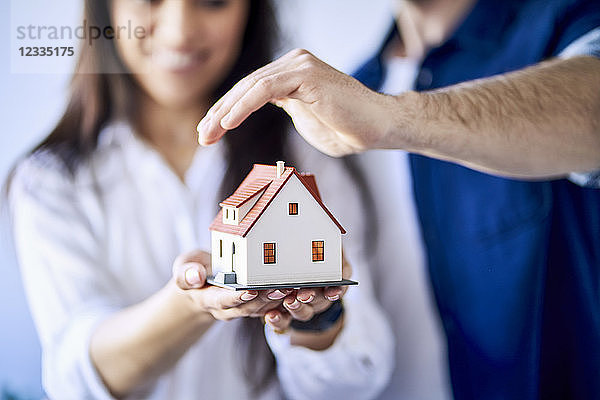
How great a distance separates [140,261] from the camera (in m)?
2.14

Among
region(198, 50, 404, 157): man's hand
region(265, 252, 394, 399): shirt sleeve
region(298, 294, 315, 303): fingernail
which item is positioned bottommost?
region(265, 252, 394, 399): shirt sleeve

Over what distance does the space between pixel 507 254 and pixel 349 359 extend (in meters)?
0.59

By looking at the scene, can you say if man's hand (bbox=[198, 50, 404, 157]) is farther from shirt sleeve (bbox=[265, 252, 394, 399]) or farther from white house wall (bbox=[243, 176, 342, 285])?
shirt sleeve (bbox=[265, 252, 394, 399])

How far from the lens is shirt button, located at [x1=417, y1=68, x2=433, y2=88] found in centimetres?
228

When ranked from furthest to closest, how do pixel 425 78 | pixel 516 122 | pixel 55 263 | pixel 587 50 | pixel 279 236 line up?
pixel 425 78 < pixel 55 263 < pixel 587 50 < pixel 516 122 < pixel 279 236

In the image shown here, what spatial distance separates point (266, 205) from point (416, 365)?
1.15 metres

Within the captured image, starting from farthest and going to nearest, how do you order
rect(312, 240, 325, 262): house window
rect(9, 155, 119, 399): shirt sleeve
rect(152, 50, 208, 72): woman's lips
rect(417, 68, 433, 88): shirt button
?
rect(417, 68, 433, 88): shirt button, rect(152, 50, 208, 72): woman's lips, rect(9, 155, 119, 399): shirt sleeve, rect(312, 240, 325, 262): house window

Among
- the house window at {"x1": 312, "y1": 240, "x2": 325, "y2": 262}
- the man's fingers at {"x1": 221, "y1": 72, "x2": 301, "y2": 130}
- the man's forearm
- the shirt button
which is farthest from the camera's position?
the shirt button

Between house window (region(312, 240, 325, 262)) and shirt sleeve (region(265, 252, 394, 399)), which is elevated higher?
house window (region(312, 240, 325, 262))

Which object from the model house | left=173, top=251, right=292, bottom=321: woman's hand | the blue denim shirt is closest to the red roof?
the model house

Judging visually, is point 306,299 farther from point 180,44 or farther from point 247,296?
point 180,44

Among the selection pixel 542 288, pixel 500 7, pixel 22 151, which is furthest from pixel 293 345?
pixel 500 7

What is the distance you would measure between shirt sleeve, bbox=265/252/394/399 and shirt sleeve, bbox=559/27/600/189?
0.73 meters

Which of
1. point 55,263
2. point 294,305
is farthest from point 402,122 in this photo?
point 55,263
